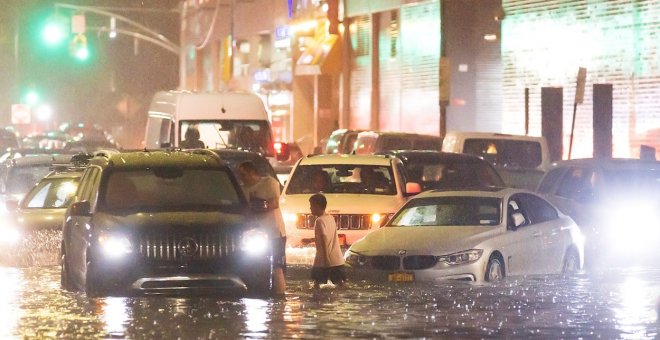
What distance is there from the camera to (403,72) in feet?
176

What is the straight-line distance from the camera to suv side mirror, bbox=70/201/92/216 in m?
16.3

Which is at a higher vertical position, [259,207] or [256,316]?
[259,207]

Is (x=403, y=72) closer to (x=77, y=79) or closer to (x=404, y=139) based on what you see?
(x=404, y=139)

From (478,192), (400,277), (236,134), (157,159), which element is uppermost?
(157,159)

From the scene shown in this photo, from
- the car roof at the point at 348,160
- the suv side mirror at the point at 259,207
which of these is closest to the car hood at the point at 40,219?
the car roof at the point at 348,160

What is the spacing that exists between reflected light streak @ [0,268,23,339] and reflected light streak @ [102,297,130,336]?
0.80 meters

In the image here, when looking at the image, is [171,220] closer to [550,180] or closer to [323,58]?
[550,180]

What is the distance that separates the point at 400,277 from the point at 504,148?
44.0 feet

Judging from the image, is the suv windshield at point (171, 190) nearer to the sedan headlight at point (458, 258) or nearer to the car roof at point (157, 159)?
the car roof at point (157, 159)

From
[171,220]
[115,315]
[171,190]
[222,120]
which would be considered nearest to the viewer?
[115,315]

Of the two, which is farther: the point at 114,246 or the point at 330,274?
the point at 330,274

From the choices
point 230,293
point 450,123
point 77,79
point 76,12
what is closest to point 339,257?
point 230,293

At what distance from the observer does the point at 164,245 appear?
51.8 ft

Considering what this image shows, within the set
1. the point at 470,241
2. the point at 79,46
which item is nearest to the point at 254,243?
the point at 470,241
